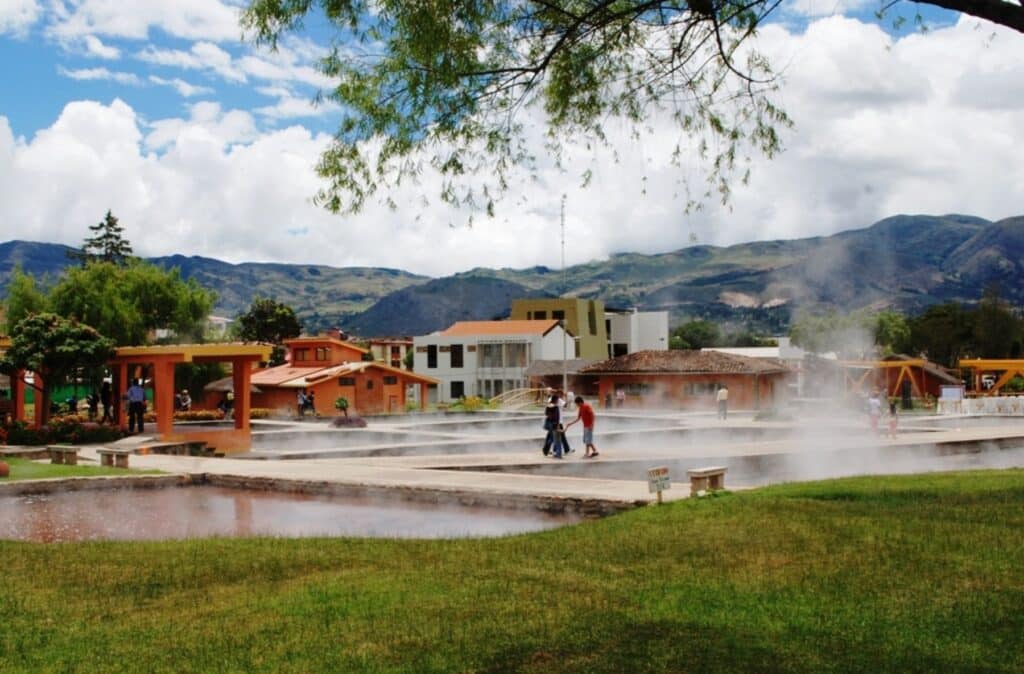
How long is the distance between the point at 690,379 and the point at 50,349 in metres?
36.6

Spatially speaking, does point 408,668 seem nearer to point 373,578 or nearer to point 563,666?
point 563,666

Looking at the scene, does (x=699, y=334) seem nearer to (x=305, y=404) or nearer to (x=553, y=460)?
(x=305, y=404)

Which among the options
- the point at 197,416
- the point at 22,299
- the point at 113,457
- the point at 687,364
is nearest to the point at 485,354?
the point at 687,364

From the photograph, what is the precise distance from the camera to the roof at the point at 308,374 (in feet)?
180

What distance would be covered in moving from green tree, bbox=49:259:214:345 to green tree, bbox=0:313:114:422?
1806 centimetres

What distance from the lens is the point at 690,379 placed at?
56.9 metres

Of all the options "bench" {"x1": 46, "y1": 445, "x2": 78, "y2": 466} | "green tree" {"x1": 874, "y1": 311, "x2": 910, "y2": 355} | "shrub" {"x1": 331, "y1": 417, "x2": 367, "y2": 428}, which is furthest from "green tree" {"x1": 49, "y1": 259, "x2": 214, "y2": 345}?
"green tree" {"x1": 874, "y1": 311, "x2": 910, "y2": 355}

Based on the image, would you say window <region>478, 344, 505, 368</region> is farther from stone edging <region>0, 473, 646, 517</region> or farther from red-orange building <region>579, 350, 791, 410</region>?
stone edging <region>0, 473, 646, 517</region>

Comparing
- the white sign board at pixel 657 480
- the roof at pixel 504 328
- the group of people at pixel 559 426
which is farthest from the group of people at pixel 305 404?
the white sign board at pixel 657 480

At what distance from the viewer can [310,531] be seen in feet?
46.4

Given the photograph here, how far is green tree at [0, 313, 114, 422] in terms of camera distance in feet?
97.3

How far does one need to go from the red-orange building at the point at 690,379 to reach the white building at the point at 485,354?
15.6 m

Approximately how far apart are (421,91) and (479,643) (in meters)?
5.70

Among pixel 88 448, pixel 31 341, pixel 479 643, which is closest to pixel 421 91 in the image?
pixel 479 643
